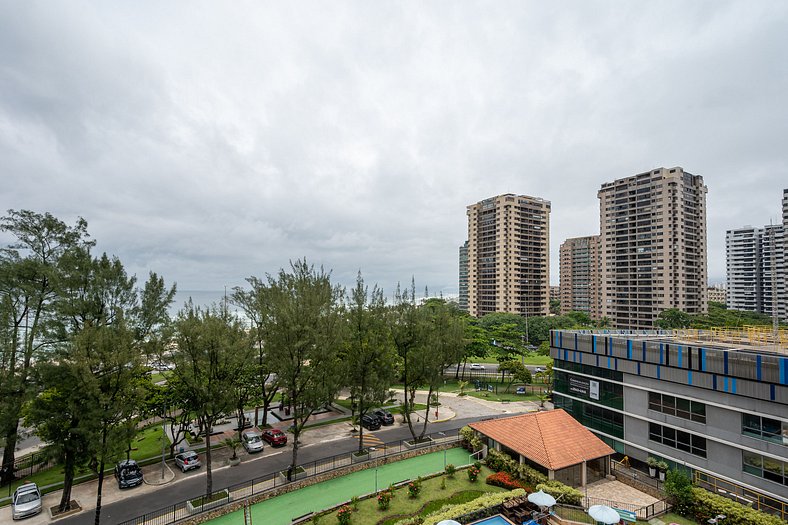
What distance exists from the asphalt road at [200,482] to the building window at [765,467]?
2353 centimetres

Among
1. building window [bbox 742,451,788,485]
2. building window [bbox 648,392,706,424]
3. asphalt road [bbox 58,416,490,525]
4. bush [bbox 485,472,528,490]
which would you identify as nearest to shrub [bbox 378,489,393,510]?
bush [bbox 485,472,528,490]

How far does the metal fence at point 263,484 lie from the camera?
68.1 ft

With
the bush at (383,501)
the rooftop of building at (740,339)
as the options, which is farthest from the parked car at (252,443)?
the rooftop of building at (740,339)

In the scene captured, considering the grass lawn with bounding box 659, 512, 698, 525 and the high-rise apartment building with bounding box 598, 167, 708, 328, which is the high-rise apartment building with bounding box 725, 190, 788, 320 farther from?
the grass lawn with bounding box 659, 512, 698, 525

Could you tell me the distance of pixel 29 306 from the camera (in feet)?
89.3

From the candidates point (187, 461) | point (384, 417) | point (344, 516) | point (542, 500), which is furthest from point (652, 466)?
point (187, 461)

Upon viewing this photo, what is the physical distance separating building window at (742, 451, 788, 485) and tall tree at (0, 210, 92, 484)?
43.0 meters

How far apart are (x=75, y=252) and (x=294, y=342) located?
1644 centimetres

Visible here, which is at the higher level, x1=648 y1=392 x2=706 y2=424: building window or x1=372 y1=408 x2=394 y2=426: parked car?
x1=648 y1=392 x2=706 y2=424: building window

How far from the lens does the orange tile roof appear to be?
2434cm

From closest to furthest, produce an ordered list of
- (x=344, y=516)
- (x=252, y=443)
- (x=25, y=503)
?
(x=344, y=516) → (x=25, y=503) → (x=252, y=443)

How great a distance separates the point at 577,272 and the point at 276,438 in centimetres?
14662

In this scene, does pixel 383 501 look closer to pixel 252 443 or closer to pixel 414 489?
pixel 414 489

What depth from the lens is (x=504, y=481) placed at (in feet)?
79.7
